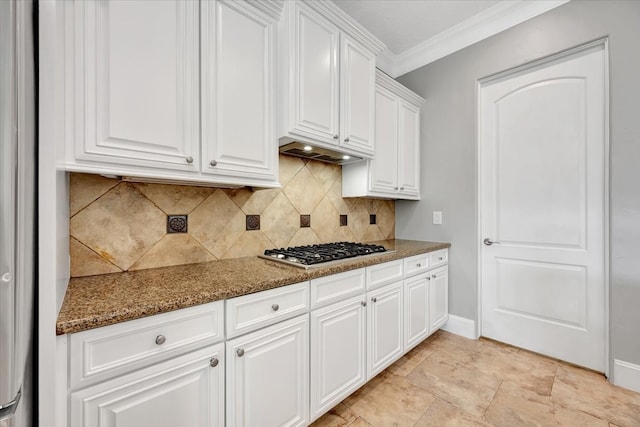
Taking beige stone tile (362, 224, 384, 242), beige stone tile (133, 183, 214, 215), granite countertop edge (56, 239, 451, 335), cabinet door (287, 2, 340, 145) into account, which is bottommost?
granite countertop edge (56, 239, 451, 335)

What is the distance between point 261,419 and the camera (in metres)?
1.16

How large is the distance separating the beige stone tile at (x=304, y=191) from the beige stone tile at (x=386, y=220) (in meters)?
0.91

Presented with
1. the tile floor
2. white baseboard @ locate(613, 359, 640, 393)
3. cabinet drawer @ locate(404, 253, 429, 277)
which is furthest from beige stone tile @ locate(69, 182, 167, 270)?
white baseboard @ locate(613, 359, 640, 393)

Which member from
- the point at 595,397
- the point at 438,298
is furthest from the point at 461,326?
the point at 595,397

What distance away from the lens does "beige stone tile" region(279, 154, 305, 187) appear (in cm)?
198

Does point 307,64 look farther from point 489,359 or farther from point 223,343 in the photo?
point 489,359

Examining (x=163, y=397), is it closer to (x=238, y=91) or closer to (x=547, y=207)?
(x=238, y=91)

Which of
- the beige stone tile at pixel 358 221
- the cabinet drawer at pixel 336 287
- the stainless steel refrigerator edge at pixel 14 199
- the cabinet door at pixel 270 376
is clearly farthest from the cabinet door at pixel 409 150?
the stainless steel refrigerator edge at pixel 14 199

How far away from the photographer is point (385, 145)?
2.37 meters

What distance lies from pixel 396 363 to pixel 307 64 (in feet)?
7.35

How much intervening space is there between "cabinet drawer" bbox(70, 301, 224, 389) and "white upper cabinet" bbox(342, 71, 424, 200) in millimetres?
1597

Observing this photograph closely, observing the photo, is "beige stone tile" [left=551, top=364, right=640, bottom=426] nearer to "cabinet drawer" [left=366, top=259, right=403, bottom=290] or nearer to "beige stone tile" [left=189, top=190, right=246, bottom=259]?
"cabinet drawer" [left=366, top=259, right=403, bottom=290]

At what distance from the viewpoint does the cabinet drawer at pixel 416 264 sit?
2051 mm

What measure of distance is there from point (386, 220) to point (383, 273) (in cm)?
121
